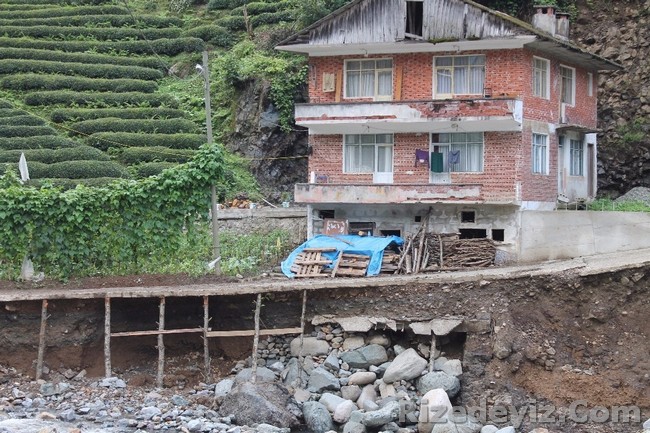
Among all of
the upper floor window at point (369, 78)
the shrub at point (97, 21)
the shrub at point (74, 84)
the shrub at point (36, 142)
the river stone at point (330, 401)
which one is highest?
the shrub at point (97, 21)

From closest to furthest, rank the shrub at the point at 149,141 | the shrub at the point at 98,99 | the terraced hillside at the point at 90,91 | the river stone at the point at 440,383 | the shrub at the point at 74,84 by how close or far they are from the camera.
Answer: the river stone at the point at 440,383, the terraced hillside at the point at 90,91, the shrub at the point at 149,141, the shrub at the point at 98,99, the shrub at the point at 74,84

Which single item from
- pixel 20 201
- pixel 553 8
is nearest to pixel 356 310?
pixel 20 201

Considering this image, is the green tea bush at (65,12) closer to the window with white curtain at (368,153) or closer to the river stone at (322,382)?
the window with white curtain at (368,153)

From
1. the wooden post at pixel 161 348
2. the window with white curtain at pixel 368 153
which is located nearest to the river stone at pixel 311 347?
the wooden post at pixel 161 348

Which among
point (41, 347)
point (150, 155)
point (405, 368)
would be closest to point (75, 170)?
point (150, 155)

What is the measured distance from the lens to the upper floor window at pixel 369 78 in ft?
123

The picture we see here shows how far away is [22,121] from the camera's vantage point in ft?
165

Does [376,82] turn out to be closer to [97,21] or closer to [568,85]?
[568,85]

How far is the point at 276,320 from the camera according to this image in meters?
31.8

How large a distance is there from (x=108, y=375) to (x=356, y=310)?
25.6ft

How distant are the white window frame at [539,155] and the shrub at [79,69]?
2713cm

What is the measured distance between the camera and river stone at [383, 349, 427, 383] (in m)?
28.2

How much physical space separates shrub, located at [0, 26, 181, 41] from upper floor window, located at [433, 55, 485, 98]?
2910 centimetres

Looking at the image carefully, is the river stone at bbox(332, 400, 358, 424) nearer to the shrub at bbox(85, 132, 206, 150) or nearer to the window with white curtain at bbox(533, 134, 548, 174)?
the window with white curtain at bbox(533, 134, 548, 174)
